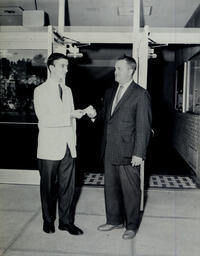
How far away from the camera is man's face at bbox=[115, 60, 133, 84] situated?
285 centimetres

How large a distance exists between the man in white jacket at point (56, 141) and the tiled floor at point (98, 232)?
0.22 metres

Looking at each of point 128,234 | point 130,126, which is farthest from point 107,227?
point 130,126

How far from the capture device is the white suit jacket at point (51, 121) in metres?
2.79

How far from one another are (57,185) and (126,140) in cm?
82

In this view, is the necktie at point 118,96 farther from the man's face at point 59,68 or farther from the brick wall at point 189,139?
the brick wall at point 189,139

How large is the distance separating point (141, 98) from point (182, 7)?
11.5 feet

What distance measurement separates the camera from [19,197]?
4.06 m

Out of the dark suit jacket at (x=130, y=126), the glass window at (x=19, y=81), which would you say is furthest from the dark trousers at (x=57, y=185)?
the glass window at (x=19, y=81)

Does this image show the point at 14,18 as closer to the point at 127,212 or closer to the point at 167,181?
the point at 167,181

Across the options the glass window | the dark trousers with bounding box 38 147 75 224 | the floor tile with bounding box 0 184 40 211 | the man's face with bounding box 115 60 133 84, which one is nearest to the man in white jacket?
the dark trousers with bounding box 38 147 75 224

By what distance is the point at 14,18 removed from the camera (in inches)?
246

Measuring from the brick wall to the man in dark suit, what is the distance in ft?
7.24

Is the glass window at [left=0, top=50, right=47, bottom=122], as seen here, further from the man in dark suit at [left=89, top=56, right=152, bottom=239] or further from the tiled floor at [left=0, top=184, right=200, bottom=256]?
the man in dark suit at [left=89, top=56, right=152, bottom=239]

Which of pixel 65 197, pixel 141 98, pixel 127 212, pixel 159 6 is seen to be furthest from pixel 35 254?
pixel 159 6
